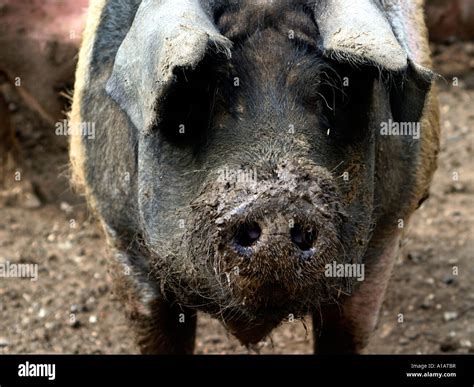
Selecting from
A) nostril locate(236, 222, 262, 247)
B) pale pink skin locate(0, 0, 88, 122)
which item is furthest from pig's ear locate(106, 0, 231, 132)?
pale pink skin locate(0, 0, 88, 122)

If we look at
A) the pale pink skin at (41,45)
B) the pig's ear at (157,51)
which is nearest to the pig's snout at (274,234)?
the pig's ear at (157,51)

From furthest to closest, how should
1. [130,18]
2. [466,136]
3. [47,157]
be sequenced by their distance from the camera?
[466,136], [47,157], [130,18]

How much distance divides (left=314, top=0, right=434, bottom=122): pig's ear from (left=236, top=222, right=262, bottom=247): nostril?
81 cm

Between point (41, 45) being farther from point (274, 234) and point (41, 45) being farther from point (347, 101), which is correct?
point (274, 234)

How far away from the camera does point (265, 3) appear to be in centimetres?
421

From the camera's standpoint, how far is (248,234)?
3.59 meters

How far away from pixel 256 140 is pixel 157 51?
0.54 m

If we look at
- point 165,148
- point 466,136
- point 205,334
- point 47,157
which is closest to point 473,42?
point 466,136

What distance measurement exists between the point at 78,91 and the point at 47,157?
3842mm

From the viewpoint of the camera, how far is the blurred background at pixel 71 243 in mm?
6531

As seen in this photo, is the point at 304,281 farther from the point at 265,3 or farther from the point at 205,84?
the point at 265,3

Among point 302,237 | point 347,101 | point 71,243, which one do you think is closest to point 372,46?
point 347,101

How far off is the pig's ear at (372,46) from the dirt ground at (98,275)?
78.0 inches

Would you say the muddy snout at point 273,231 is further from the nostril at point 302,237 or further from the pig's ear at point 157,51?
the pig's ear at point 157,51
